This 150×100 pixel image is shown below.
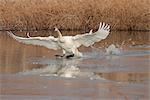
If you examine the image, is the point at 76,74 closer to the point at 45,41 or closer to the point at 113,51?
the point at 45,41

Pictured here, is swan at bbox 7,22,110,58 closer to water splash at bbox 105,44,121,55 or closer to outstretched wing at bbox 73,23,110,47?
outstretched wing at bbox 73,23,110,47

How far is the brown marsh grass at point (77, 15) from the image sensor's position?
104 feet

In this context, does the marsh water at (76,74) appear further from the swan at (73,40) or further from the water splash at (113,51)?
the swan at (73,40)

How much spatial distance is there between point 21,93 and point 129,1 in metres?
21.7

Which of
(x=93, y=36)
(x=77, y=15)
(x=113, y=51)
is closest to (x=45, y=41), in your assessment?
(x=93, y=36)

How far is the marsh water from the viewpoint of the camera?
10883 millimetres

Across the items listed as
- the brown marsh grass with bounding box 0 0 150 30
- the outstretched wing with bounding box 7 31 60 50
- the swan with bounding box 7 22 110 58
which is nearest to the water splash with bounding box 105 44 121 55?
the swan with bounding box 7 22 110 58

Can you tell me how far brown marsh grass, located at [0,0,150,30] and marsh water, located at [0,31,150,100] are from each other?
31.6 ft

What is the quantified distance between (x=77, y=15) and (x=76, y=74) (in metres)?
18.4

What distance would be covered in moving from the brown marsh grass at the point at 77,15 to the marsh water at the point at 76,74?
9.64 meters

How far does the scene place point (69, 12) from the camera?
3209 cm

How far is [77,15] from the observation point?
3212cm

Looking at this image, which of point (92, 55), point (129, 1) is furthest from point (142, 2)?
point (92, 55)

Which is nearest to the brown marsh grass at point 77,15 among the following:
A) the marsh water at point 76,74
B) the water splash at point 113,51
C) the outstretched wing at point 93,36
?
the marsh water at point 76,74
